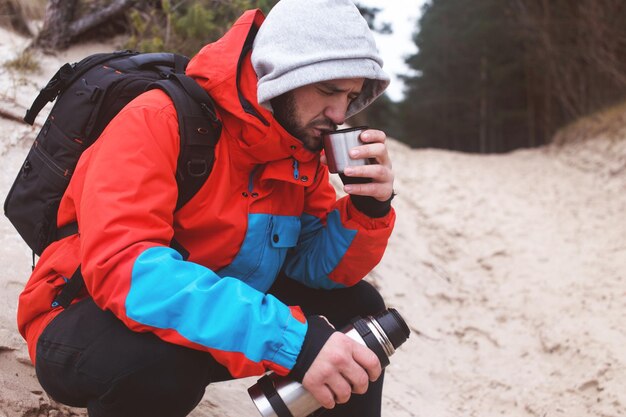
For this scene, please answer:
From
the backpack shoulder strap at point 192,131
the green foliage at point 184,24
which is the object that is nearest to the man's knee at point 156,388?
the backpack shoulder strap at point 192,131

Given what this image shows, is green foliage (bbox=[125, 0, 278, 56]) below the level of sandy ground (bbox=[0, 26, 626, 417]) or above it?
above

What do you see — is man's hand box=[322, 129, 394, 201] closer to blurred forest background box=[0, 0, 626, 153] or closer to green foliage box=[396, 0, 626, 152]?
blurred forest background box=[0, 0, 626, 153]

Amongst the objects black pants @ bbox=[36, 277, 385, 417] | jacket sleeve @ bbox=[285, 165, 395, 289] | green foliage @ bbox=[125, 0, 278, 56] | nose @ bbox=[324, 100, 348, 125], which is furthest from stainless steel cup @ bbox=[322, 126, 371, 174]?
green foliage @ bbox=[125, 0, 278, 56]

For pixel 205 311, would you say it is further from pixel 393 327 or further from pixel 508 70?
pixel 508 70

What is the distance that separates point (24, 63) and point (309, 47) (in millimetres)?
3555

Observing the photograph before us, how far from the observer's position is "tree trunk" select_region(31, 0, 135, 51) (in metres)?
4.94

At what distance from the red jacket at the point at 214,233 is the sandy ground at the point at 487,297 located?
70 cm

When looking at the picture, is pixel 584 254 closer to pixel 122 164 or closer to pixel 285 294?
pixel 285 294

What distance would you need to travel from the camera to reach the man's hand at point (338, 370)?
4.60 ft

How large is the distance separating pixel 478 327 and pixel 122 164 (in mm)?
3196

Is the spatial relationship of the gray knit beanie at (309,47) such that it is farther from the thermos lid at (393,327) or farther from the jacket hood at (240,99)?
the thermos lid at (393,327)

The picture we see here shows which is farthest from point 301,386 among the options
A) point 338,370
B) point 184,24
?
point 184,24

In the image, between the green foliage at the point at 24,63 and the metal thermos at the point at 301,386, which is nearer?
the metal thermos at the point at 301,386

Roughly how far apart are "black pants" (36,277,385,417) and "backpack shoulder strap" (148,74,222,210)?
386mm
